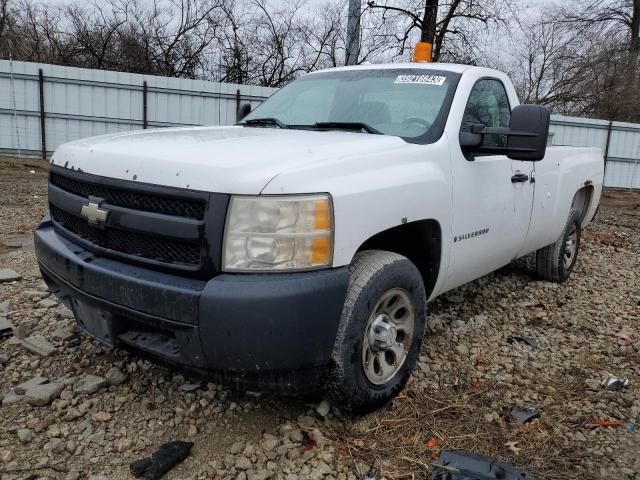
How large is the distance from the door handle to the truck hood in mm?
1194

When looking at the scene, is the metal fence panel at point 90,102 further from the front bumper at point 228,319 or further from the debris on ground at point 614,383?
the debris on ground at point 614,383

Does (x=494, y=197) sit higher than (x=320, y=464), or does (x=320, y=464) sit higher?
(x=494, y=197)

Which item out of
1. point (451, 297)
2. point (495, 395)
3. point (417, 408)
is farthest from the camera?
point (451, 297)

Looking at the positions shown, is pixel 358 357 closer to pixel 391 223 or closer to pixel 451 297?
pixel 391 223

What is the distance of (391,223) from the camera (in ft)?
8.54

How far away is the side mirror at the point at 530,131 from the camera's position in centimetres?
294

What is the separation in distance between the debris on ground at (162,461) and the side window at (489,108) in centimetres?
236

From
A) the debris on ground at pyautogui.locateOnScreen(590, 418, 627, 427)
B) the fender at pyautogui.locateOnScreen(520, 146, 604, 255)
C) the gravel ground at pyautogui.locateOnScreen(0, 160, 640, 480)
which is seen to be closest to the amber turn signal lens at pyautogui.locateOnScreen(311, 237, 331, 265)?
the gravel ground at pyautogui.locateOnScreen(0, 160, 640, 480)

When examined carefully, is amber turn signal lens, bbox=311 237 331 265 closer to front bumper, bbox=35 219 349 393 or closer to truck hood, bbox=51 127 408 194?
front bumper, bbox=35 219 349 393

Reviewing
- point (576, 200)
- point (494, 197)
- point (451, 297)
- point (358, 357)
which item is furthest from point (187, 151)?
point (576, 200)

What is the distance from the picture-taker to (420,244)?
3.03 metres

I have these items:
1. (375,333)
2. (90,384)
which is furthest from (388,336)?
(90,384)

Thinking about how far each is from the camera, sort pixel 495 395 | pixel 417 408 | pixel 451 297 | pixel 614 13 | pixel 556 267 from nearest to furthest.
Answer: pixel 417 408 → pixel 495 395 → pixel 451 297 → pixel 556 267 → pixel 614 13

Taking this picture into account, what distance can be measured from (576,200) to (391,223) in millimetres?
3627
